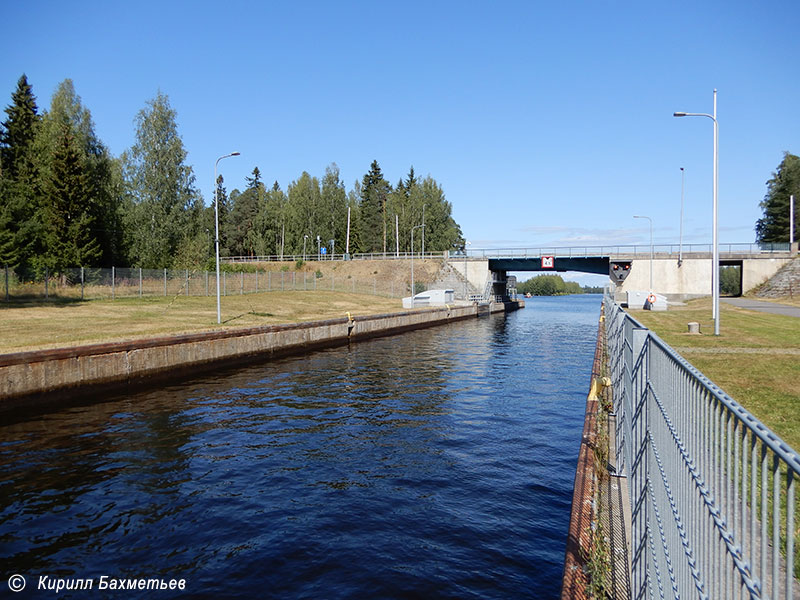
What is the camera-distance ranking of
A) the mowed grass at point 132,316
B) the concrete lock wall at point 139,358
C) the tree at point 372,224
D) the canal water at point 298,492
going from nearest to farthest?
the canal water at point 298,492 < the concrete lock wall at point 139,358 < the mowed grass at point 132,316 < the tree at point 372,224

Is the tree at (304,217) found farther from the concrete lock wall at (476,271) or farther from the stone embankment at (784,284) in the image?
the stone embankment at (784,284)

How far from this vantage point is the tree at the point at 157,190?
5572 cm

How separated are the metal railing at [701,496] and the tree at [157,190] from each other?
57.5m

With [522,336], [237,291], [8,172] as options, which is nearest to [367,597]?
[522,336]

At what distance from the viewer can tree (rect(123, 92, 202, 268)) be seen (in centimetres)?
5572

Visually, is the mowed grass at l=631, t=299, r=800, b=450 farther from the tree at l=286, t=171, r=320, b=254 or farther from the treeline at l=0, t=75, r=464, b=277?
the tree at l=286, t=171, r=320, b=254

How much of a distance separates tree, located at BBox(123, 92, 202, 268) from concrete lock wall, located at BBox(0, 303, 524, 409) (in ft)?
102

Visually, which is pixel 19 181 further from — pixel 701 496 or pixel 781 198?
pixel 781 198

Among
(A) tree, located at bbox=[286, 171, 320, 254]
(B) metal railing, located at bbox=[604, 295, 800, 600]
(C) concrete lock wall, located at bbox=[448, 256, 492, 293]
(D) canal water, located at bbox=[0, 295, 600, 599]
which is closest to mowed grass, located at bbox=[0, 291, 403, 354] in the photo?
(D) canal water, located at bbox=[0, 295, 600, 599]

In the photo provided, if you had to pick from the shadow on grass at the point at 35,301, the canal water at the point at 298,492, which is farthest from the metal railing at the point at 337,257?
the canal water at the point at 298,492

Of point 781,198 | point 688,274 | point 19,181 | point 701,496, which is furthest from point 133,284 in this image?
point 781,198

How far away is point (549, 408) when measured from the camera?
1620cm

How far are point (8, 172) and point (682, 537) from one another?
205 feet

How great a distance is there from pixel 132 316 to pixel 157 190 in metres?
30.2
